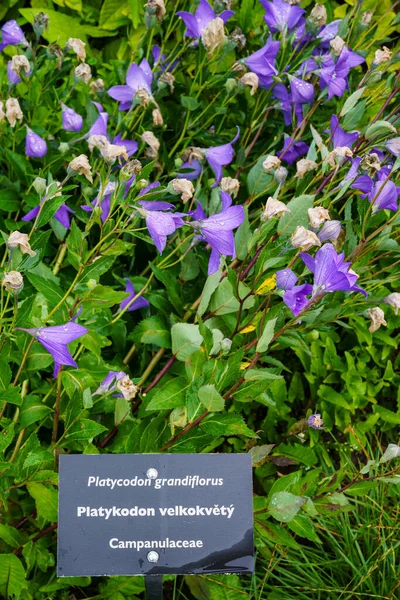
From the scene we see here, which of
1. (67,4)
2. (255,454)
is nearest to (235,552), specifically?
(255,454)

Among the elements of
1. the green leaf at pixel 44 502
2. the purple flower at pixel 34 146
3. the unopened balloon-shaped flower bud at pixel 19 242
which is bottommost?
the green leaf at pixel 44 502

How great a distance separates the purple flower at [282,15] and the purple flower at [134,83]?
0.95ft

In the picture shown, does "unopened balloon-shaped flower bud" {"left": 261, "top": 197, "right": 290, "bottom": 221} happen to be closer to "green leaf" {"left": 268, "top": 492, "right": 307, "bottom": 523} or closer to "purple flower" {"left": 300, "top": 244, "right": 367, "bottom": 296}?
"purple flower" {"left": 300, "top": 244, "right": 367, "bottom": 296}

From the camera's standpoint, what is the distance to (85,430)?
1.09 meters

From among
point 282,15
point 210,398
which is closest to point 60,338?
point 210,398

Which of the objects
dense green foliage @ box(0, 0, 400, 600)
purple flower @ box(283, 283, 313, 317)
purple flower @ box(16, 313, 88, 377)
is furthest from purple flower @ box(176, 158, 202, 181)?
purple flower @ box(16, 313, 88, 377)

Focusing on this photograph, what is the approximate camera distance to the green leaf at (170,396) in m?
1.08

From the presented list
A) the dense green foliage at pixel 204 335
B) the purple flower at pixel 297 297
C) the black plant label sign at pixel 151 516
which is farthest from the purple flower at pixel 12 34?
the black plant label sign at pixel 151 516

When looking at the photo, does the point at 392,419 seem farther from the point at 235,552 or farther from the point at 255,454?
the point at 235,552

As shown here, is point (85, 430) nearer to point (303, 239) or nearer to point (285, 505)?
point (285, 505)

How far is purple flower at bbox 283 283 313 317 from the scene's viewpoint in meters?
1.08

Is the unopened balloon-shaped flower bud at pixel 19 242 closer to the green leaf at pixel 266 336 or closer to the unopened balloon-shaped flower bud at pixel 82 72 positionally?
the green leaf at pixel 266 336

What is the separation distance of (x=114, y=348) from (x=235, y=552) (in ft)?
2.00

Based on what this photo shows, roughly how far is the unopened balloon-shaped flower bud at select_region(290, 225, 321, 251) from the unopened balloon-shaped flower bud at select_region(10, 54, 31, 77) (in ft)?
2.32
